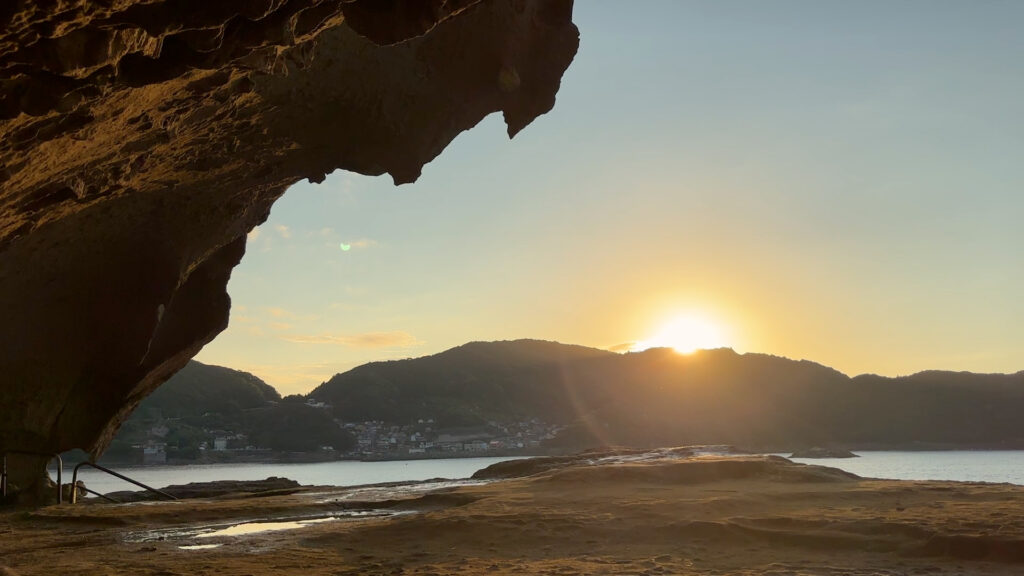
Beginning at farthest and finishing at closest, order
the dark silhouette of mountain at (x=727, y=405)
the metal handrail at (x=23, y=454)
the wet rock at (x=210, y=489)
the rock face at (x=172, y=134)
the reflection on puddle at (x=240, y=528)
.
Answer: the dark silhouette of mountain at (x=727, y=405) < the wet rock at (x=210, y=489) < the metal handrail at (x=23, y=454) < the reflection on puddle at (x=240, y=528) < the rock face at (x=172, y=134)

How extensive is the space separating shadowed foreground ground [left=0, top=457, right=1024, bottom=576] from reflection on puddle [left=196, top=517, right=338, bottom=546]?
1.50ft

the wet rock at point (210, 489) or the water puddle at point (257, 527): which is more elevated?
the water puddle at point (257, 527)

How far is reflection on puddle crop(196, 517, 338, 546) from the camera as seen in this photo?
29.9 ft

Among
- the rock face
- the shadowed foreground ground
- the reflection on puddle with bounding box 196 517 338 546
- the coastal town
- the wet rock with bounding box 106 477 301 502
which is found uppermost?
the rock face

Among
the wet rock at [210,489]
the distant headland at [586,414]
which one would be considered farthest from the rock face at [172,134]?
the distant headland at [586,414]

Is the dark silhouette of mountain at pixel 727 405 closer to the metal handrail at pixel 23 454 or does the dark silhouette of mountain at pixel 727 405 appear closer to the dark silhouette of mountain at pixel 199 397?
the dark silhouette of mountain at pixel 199 397

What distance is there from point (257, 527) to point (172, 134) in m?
5.31

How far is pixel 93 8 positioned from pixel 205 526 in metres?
8.61

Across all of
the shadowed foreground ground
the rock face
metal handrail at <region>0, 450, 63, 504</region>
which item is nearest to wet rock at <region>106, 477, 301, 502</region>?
metal handrail at <region>0, 450, 63, 504</region>

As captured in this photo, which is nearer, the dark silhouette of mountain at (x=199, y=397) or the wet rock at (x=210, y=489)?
the wet rock at (x=210, y=489)

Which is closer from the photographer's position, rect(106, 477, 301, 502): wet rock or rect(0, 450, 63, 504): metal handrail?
rect(0, 450, 63, 504): metal handrail

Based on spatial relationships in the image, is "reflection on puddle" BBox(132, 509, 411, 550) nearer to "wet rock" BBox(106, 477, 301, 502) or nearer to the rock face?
the rock face

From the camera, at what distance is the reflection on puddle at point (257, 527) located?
910cm

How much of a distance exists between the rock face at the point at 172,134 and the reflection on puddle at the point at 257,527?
427cm
